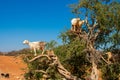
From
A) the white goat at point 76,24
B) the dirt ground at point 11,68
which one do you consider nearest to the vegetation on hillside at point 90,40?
the white goat at point 76,24

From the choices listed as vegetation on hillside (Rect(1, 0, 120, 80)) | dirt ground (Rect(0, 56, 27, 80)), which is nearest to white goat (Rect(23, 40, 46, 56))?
vegetation on hillside (Rect(1, 0, 120, 80))

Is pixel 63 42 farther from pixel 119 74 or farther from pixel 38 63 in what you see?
pixel 119 74

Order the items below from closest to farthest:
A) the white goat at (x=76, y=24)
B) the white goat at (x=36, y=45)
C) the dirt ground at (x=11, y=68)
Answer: the white goat at (x=76, y=24) < the white goat at (x=36, y=45) < the dirt ground at (x=11, y=68)

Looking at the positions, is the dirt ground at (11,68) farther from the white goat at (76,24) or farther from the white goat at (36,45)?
the white goat at (76,24)

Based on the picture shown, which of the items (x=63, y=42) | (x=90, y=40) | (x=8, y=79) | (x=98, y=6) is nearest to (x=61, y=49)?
(x=63, y=42)

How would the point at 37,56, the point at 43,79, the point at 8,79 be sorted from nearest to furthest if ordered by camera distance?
the point at 37,56 → the point at 43,79 → the point at 8,79

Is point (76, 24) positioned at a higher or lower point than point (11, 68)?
higher

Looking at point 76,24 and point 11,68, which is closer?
point 76,24

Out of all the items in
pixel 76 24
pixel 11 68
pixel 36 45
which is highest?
pixel 76 24

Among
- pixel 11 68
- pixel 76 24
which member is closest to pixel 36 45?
pixel 76 24

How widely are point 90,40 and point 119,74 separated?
4.21 metres

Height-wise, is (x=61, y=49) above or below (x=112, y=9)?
below

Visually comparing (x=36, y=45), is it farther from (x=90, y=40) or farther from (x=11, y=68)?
(x=11, y=68)

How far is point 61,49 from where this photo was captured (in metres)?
24.0
